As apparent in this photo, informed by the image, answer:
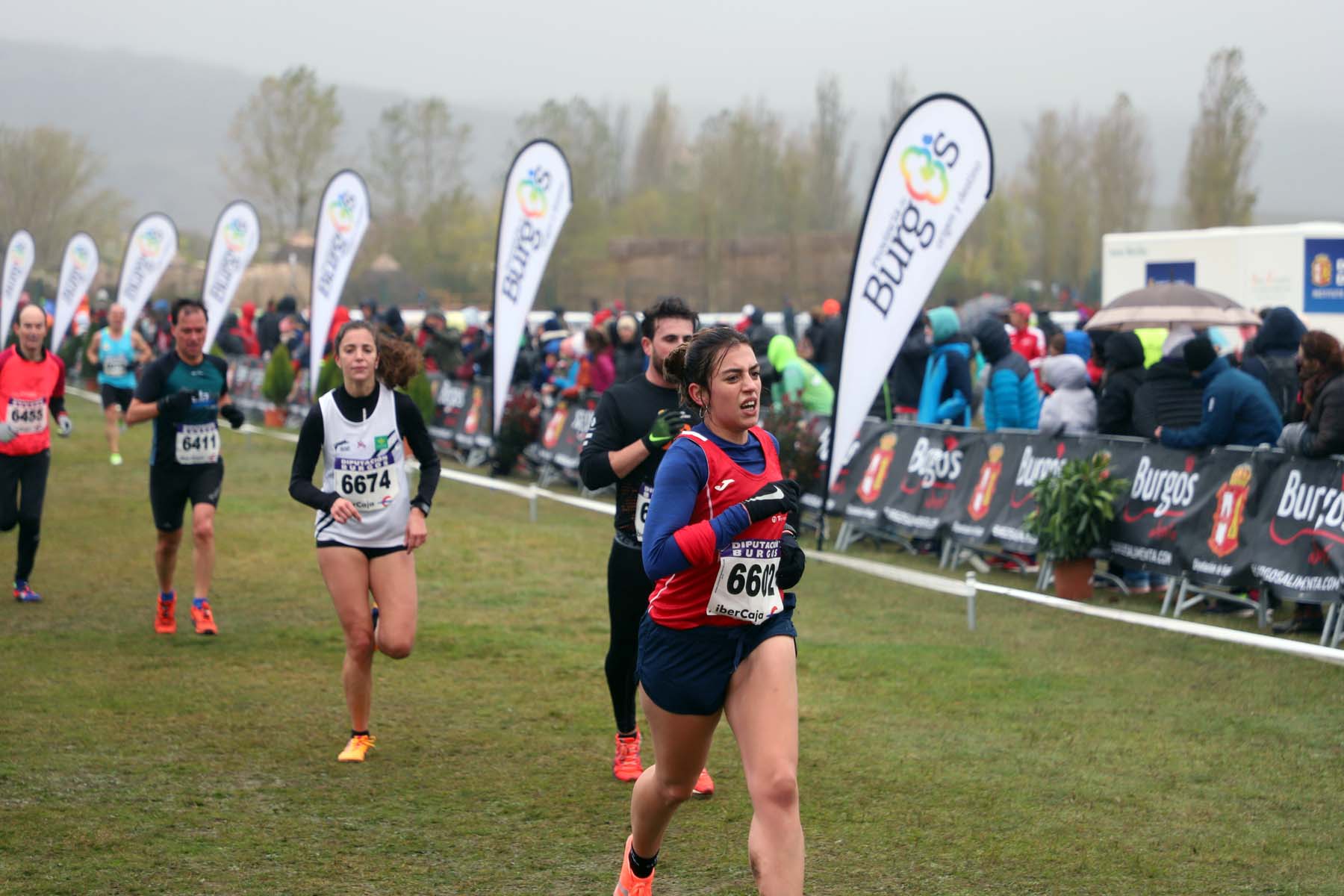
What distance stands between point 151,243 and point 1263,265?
2037 centimetres

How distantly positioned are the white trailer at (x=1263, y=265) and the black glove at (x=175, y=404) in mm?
17423

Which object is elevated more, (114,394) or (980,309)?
(980,309)

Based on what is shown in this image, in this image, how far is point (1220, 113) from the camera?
6003cm

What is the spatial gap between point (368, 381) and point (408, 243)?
79325mm

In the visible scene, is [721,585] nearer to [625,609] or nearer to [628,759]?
[625,609]

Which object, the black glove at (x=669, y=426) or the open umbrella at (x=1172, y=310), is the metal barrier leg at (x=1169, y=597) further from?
the black glove at (x=669, y=426)

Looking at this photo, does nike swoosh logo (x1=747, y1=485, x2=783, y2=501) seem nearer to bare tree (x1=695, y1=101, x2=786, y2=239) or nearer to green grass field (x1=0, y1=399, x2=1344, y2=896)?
green grass field (x1=0, y1=399, x2=1344, y2=896)

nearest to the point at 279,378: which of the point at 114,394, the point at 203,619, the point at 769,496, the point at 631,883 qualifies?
the point at 114,394

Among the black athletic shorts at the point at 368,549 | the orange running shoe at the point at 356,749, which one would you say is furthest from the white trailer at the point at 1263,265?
the orange running shoe at the point at 356,749

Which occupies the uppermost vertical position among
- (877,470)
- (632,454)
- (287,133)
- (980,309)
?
(287,133)

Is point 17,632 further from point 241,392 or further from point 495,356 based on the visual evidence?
point 241,392

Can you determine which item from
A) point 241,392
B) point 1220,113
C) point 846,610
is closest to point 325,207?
point 241,392

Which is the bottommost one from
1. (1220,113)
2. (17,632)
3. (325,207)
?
(17,632)

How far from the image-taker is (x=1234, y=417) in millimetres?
10633
